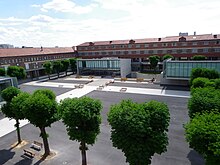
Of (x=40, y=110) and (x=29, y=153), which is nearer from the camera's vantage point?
(x=40, y=110)

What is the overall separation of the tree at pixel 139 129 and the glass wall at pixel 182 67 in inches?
1305

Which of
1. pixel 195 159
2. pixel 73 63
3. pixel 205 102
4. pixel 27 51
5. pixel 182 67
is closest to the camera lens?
pixel 205 102

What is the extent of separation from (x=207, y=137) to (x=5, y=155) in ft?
63.3

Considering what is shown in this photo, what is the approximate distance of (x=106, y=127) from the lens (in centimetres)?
2562

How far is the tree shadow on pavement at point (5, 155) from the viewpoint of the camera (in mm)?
18763

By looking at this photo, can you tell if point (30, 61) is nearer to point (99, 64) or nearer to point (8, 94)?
point (99, 64)

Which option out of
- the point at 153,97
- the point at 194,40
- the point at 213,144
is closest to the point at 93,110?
the point at 213,144

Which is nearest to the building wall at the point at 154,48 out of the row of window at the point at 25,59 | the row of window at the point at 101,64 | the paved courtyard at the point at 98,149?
the row of window at the point at 101,64

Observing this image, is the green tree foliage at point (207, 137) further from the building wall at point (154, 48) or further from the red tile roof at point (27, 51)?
the red tile roof at point (27, 51)

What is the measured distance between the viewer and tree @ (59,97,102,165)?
15383 millimetres

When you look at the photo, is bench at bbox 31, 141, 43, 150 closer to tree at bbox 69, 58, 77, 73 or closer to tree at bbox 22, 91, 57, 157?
tree at bbox 22, 91, 57, 157

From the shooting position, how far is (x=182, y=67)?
44.5 m

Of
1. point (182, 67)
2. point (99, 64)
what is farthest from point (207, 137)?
point (99, 64)

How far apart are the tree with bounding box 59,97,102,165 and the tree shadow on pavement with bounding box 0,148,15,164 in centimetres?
826
